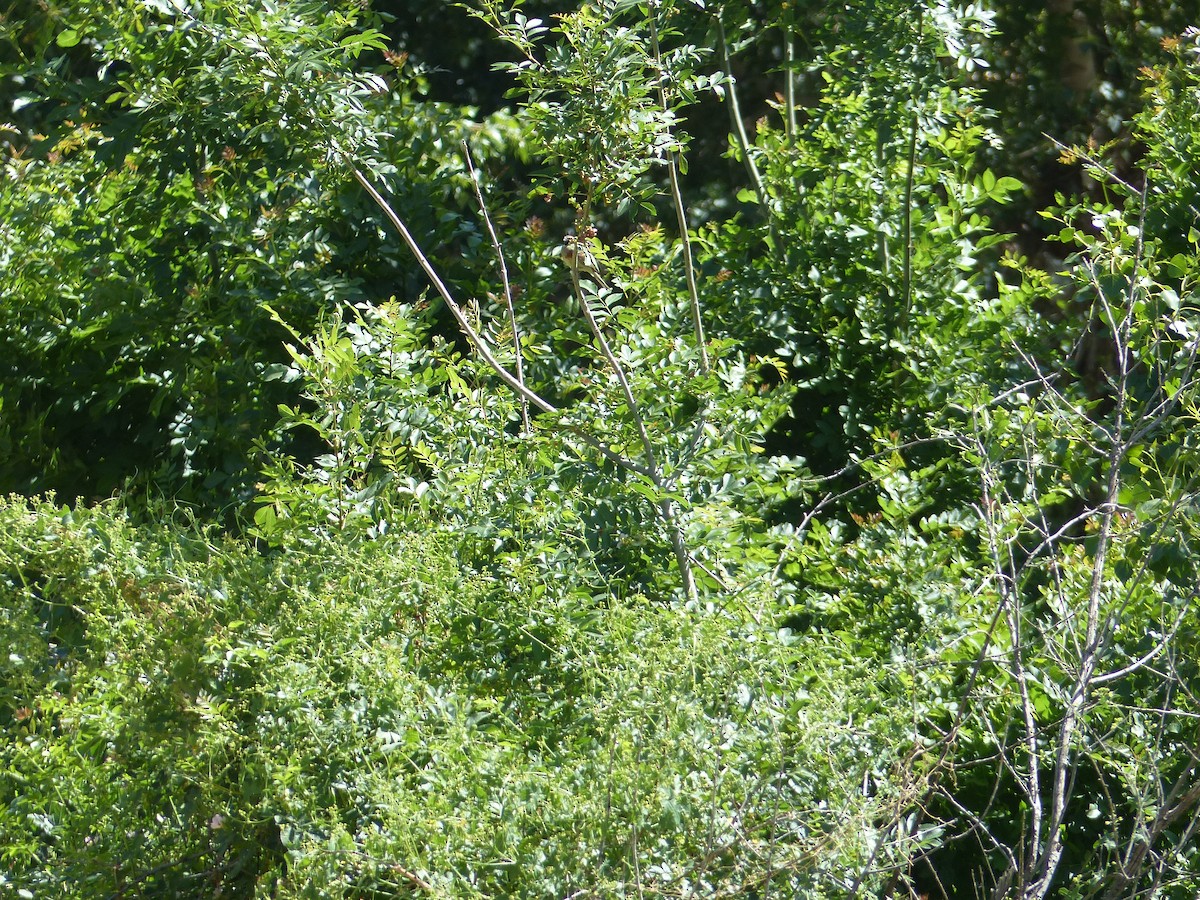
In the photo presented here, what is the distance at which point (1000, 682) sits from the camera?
2.64m

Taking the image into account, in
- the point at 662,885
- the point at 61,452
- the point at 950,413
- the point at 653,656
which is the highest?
the point at 653,656

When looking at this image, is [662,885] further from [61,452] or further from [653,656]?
[61,452]

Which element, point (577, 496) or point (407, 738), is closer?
point (407, 738)

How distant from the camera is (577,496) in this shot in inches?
110

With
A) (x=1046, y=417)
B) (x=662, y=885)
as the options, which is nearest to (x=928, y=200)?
(x=1046, y=417)

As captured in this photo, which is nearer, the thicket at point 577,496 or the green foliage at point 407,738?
the green foliage at point 407,738

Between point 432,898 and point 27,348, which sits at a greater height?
point 432,898

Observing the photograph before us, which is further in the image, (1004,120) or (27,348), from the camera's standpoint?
(1004,120)

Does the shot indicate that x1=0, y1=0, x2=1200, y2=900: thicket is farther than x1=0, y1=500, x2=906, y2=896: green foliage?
Yes

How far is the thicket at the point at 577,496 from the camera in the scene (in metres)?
2.05

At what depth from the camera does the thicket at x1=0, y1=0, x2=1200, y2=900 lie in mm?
2055

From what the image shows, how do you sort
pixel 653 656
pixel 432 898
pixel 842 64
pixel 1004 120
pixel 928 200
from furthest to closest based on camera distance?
pixel 1004 120, pixel 928 200, pixel 842 64, pixel 653 656, pixel 432 898

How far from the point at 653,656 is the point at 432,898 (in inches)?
22.1

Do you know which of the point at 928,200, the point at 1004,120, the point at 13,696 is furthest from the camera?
the point at 1004,120
